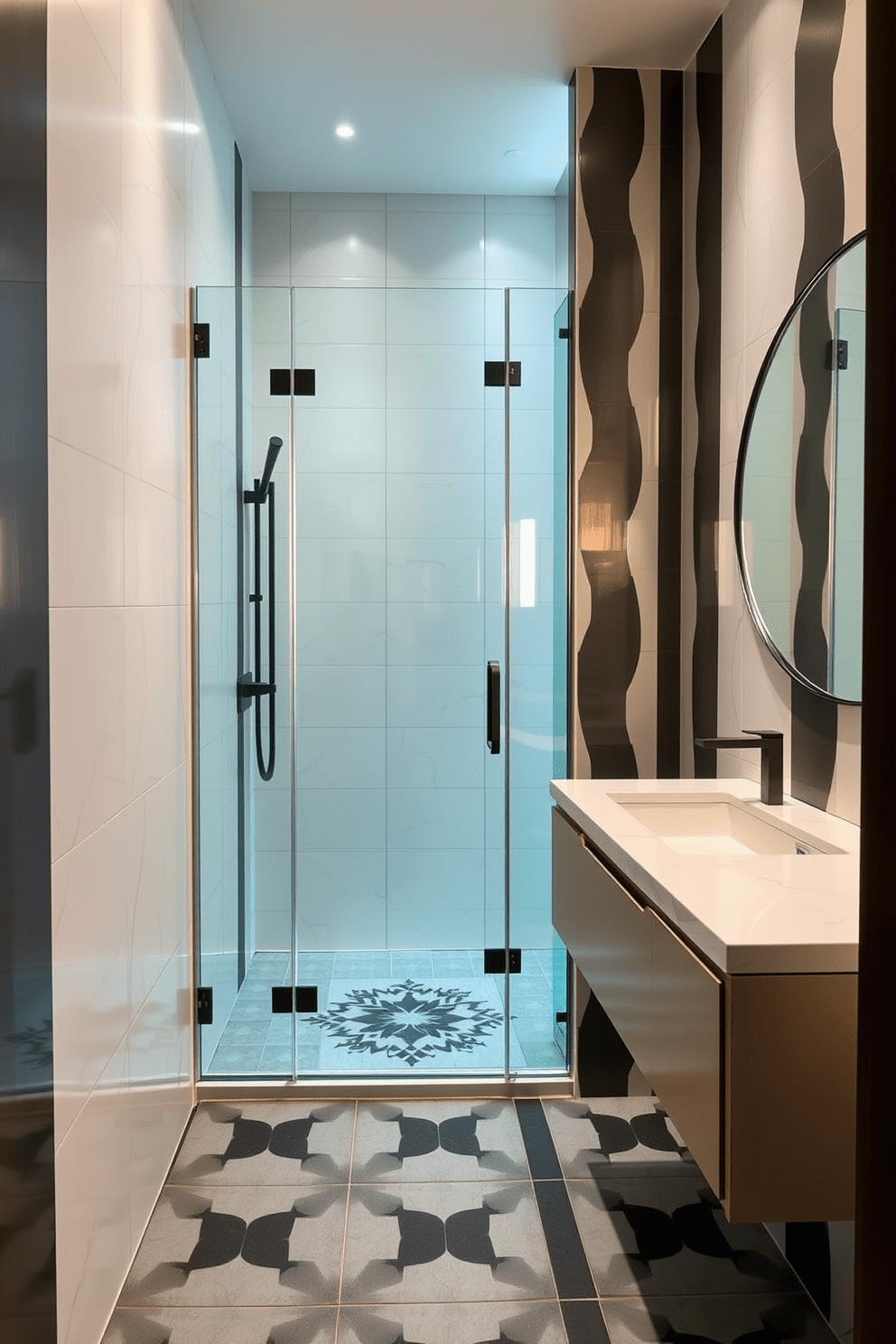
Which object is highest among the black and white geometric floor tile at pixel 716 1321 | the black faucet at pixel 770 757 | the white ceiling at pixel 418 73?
the white ceiling at pixel 418 73

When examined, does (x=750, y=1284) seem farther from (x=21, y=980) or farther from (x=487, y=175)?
(x=487, y=175)

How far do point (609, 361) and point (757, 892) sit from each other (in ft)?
5.94

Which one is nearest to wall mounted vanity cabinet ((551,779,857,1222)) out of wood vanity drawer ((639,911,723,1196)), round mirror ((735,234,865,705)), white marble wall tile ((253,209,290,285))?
wood vanity drawer ((639,911,723,1196))

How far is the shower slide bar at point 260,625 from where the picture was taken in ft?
9.34

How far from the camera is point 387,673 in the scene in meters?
2.87

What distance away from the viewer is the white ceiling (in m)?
2.61

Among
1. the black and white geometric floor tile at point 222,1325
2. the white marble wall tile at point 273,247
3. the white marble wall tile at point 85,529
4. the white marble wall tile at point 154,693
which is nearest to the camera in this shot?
the white marble wall tile at point 85,529

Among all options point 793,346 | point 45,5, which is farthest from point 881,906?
point 793,346

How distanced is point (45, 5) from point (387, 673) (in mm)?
1726

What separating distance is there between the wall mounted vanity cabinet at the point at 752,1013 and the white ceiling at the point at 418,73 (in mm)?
2101

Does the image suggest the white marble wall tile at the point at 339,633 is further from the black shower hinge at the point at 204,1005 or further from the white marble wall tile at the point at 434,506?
the black shower hinge at the point at 204,1005

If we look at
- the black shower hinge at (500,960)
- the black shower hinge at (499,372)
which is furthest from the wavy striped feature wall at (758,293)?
the black shower hinge at (500,960)

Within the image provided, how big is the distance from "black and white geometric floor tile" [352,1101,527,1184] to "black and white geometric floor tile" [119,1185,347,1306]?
0.17m

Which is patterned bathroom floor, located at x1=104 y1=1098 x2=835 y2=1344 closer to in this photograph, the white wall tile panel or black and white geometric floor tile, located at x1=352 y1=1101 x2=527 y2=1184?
black and white geometric floor tile, located at x1=352 y1=1101 x2=527 y2=1184
